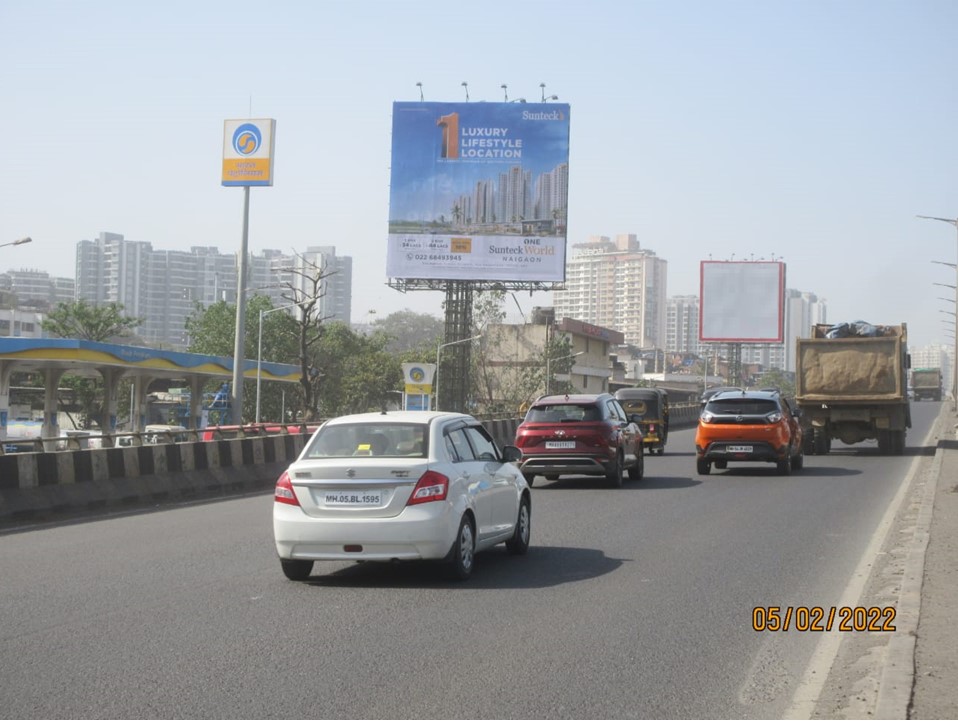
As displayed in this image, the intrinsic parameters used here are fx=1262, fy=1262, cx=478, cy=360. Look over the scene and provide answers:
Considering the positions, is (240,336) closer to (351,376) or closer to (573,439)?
(573,439)

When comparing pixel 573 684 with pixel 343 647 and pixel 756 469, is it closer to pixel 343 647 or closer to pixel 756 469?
pixel 343 647

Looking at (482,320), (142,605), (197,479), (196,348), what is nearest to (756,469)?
(197,479)

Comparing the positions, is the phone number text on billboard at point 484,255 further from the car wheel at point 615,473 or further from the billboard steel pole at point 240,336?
the car wheel at point 615,473

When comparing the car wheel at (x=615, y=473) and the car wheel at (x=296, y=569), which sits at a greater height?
the car wheel at (x=615, y=473)

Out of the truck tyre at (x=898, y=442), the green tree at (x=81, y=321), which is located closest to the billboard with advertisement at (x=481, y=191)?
the truck tyre at (x=898, y=442)

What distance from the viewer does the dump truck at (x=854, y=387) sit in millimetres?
32094

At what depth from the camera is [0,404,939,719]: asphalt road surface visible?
21.6 ft

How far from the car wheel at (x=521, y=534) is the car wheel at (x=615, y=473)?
29.5ft

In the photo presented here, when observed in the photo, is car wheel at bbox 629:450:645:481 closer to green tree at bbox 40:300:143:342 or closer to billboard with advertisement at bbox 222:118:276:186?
billboard with advertisement at bbox 222:118:276:186

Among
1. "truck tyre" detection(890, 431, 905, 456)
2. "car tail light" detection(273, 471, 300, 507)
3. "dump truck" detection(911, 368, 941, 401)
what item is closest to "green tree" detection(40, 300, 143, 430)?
"truck tyre" detection(890, 431, 905, 456)

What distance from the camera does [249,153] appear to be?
120ft

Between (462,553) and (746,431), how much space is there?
50.5 feet

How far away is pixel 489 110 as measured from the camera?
52125 mm
